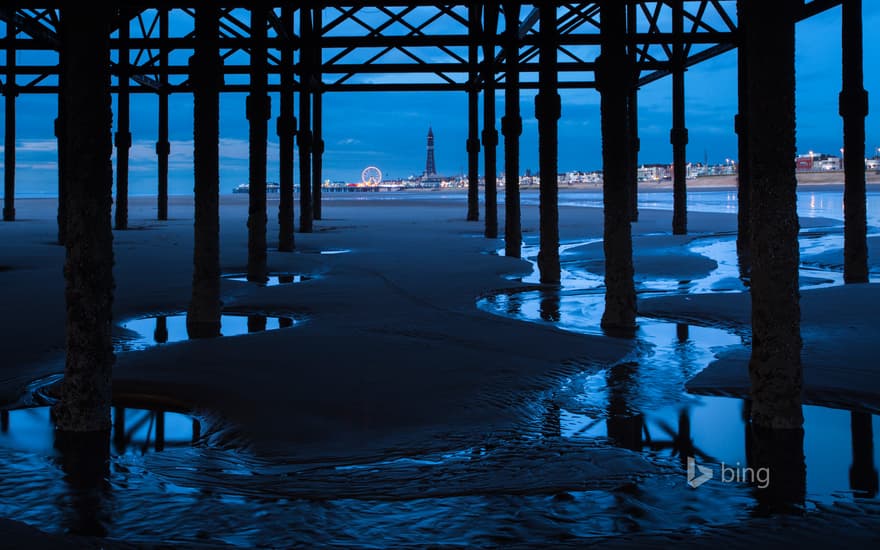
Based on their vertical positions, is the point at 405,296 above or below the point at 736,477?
above

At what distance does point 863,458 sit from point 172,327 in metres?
6.99

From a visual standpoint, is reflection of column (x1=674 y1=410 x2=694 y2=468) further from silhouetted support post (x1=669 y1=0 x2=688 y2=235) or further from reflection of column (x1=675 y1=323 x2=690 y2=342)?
silhouetted support post (x1=669 y1=0 x2=688 y2=235)

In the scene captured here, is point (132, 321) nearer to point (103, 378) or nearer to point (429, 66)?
point (103, 378)

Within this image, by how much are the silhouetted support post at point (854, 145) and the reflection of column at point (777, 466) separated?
24.6ft

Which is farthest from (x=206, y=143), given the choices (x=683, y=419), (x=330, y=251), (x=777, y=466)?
(x=330, y=251)

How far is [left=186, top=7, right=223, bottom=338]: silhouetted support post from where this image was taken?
29.6ft

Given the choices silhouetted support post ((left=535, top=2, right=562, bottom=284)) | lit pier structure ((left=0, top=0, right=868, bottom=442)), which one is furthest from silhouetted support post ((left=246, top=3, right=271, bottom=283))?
silhouetted support post ((left=535, top=2, right=562, bottom=284))

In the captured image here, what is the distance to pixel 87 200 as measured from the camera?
528 cm

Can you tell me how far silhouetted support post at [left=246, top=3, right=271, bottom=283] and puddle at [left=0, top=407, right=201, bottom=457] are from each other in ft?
20.6

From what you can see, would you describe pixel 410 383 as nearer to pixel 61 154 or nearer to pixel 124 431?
pixel 124 431

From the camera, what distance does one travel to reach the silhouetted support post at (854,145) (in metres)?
12.1

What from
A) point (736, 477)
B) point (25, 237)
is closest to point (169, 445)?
point (736, 477)

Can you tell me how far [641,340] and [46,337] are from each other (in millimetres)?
5789

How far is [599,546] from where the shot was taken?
12.4 ft
